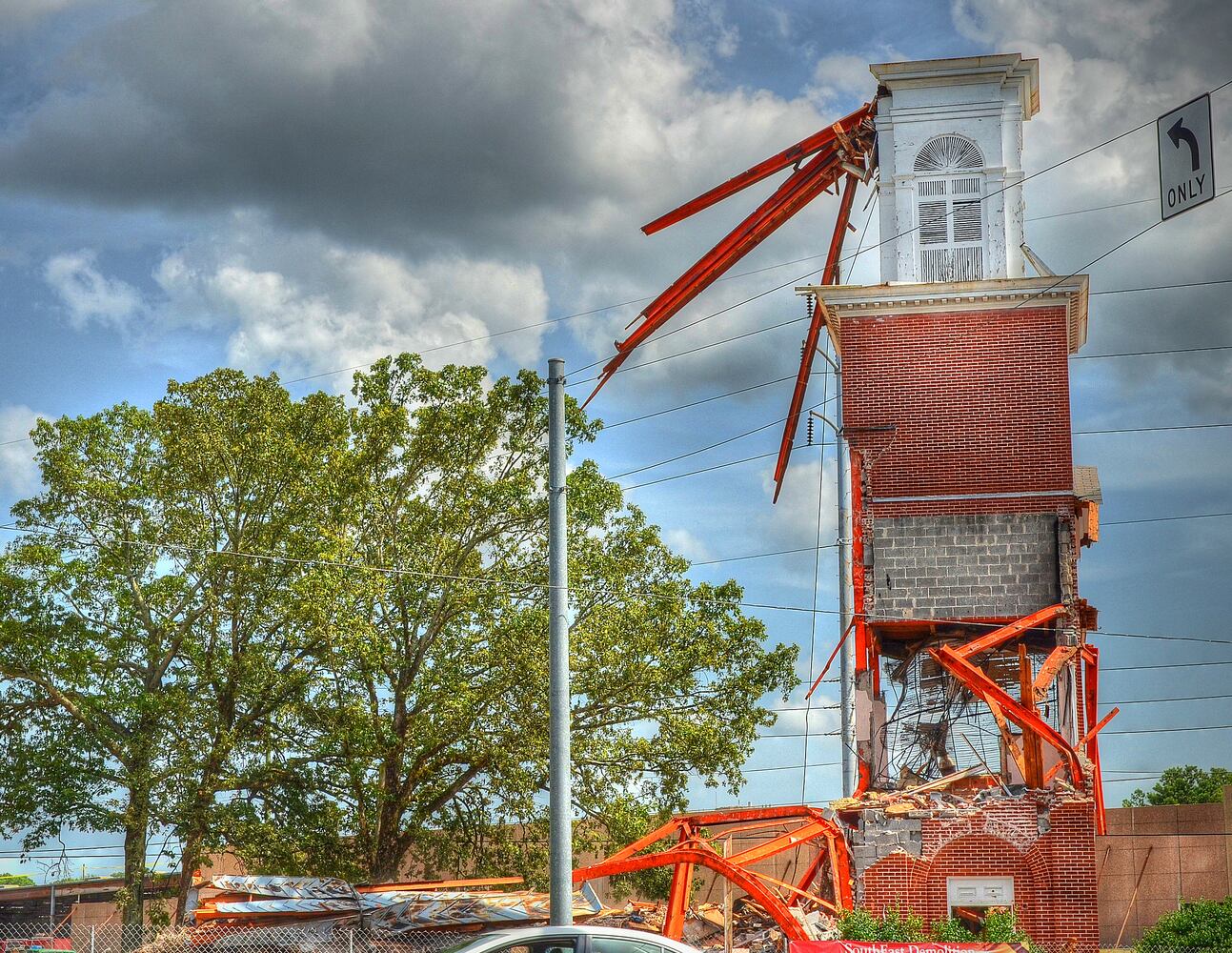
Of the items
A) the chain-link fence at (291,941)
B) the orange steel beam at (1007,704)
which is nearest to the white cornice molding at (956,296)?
the orange steel beam at (1007,704)

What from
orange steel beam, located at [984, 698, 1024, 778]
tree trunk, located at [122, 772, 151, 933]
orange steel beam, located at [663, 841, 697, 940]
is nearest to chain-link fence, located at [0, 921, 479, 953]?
orange steel beam, located at [663, 841, 697, 940]

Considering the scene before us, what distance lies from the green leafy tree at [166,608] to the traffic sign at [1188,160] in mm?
18667

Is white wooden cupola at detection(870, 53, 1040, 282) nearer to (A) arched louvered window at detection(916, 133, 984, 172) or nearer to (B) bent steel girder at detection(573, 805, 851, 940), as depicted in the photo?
Answer: (A) arched louvered window at detection(916, 133, 984, 172)

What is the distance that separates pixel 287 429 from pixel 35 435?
5.73 meters

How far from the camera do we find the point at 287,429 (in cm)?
3269

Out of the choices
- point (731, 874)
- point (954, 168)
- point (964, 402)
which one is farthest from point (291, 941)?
point (954, 168)

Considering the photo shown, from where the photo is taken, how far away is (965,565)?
25.3 m

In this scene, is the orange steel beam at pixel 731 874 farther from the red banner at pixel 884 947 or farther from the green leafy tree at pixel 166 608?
the green leafy tree at pixel 166 608

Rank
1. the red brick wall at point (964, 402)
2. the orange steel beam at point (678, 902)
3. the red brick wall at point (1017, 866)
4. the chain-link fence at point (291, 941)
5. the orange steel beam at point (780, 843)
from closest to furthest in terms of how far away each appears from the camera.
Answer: the orange steel beam at point (678, 902), the orange steel beam at point (780, 843), the red brick wall at point (1017, 866), the chain-link fence at point (291, 941), the red brick wall at point (964, 402)

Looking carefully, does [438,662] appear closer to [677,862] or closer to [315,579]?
[315,579]

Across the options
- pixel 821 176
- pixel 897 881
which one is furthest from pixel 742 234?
pixel 897 881

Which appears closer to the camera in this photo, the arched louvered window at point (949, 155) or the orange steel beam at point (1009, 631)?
the orange steel beam at point (1009, 631)

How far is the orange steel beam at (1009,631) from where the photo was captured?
2359 cm

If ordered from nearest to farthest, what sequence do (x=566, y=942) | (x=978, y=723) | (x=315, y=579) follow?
1. (x=566, y=942)
2. (x=978, y=723)
3. (x=315, y=579)
